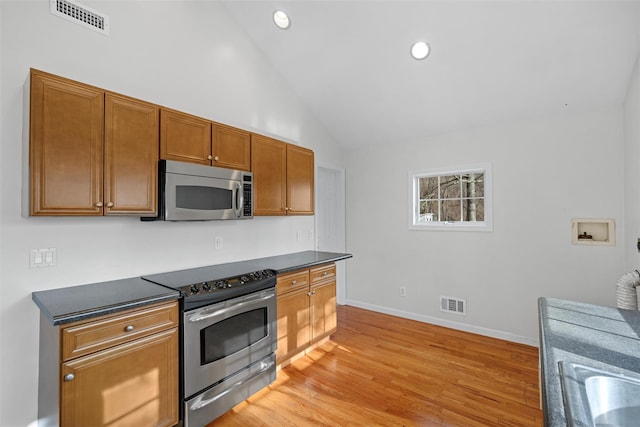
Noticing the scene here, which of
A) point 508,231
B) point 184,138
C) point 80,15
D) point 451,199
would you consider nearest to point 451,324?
point 508,231

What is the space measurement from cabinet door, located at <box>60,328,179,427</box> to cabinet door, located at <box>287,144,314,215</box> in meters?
1.81

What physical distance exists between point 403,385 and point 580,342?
1.56m

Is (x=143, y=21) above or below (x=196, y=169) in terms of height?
above

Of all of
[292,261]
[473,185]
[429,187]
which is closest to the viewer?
[292,261]

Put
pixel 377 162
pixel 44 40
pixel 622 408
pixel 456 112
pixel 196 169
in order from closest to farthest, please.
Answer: pixel 622 408
pixel 44 40
pixel 196 169
pixel 456 112
pixel 377 162

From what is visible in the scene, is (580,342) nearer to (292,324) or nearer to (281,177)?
(292,324)

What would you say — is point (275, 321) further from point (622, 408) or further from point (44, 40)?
point (44, 40)

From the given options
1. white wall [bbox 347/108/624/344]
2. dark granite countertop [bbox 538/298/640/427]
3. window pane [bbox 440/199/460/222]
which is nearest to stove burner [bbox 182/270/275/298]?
dark granite countertop [bbox 538/298/640/427]

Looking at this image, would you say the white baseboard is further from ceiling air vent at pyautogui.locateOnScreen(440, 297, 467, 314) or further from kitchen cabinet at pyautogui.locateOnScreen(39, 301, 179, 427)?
kitchen cabinet at pyautogui.locateOnScreen(39, 301, 179, 427)

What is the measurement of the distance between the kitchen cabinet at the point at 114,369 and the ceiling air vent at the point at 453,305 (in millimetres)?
3153

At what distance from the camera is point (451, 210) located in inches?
157

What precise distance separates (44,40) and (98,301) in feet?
5.54

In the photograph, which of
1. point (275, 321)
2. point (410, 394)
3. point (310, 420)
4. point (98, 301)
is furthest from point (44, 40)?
point (410, 394)

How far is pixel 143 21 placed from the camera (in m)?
2.45
